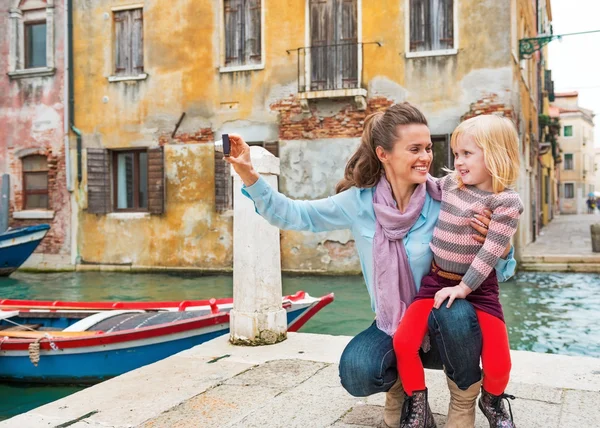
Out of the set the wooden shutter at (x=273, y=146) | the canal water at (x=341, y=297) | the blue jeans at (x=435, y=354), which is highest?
the wooden shutter at (x=273, y=146)

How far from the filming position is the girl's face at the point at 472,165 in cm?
250

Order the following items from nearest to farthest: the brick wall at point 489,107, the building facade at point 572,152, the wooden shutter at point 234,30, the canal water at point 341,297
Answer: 1. the canal water at point 341,297
2. the brick wall at point 489,107
3. the wooden shutter at point 234,30
4. the building facade at point 572,152

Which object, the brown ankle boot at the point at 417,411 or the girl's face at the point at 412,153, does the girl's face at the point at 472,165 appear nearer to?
the girl's face at the point at 412,153

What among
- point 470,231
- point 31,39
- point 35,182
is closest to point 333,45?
point 31,39

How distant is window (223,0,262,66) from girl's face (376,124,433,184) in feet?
37.1

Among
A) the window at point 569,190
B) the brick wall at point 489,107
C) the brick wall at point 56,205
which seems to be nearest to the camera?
the brick wall at point 489,107

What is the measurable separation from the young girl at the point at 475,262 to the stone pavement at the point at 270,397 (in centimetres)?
37

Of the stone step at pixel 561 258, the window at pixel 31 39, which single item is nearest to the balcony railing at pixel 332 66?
the stone step at pixel 561 258

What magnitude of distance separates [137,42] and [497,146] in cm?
1311

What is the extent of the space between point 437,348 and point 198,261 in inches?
457

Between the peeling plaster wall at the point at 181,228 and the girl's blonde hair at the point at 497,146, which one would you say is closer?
the girl's blonde hair at the point at 497,146

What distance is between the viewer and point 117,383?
12.4ft

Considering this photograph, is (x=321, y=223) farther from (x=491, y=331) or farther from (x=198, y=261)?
(x=198, y=261)

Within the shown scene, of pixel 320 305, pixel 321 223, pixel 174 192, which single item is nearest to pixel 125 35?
pixel 174 192
